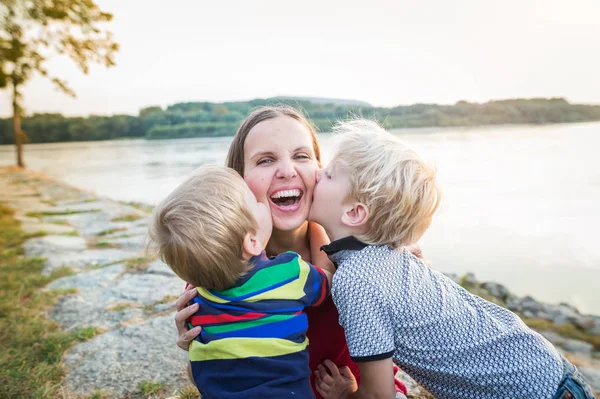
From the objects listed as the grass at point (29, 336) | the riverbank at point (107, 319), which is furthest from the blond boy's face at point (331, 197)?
the grass at point (29, 336)

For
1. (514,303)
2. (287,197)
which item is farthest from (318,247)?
(514,303)

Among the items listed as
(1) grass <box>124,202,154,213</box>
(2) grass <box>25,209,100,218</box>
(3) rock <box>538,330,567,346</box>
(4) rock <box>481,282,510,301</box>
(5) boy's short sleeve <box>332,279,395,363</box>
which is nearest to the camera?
(5) boy's short sleeve <box>332,279,395,363</box>

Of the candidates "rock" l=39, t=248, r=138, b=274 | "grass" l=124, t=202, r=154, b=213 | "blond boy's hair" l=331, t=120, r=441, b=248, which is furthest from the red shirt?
"grass" l=124, t=202, r=154, b=213

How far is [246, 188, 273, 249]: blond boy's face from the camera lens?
148 centimetres

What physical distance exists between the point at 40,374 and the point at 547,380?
84.6 inches

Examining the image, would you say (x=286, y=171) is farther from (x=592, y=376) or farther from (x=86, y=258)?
(x=86, y=258)

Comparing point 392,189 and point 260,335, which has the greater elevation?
point 392,189

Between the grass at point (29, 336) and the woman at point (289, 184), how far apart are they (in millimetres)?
1004

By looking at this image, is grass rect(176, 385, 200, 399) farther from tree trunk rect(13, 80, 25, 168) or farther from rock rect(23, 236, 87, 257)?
tree trunk rect(13, 80, 25, 168)

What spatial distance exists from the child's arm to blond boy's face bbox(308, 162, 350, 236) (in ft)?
1.54

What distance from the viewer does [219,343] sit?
1.32m

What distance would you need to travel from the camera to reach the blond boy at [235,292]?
128 centimetres

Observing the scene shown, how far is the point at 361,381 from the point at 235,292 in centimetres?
48

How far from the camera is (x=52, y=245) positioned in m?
4.77
